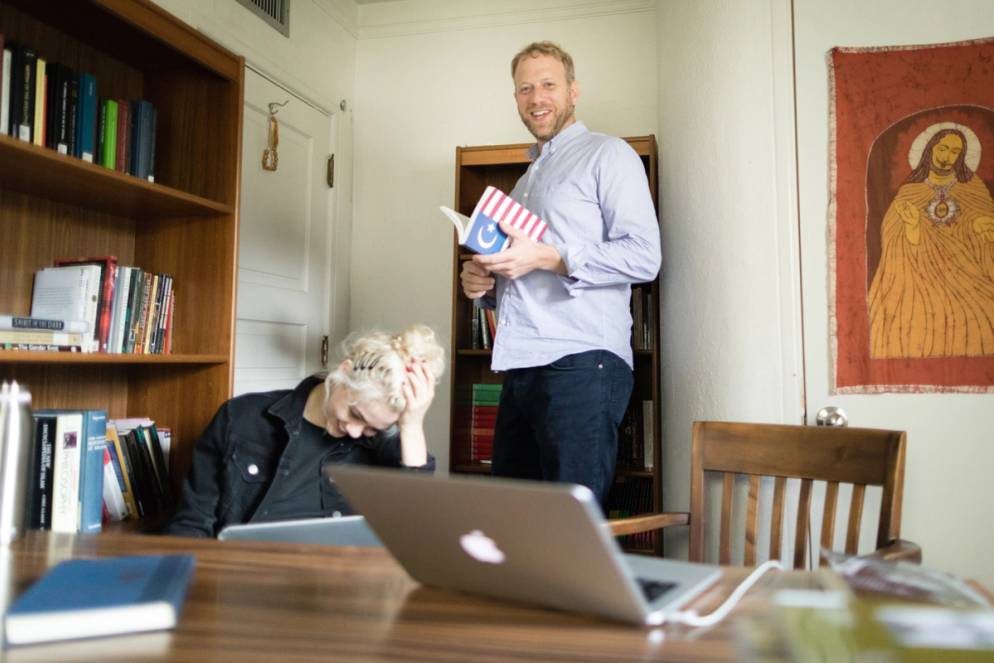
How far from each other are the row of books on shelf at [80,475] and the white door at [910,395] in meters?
1.70

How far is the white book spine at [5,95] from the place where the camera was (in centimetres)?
169

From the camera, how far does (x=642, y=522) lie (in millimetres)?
1396

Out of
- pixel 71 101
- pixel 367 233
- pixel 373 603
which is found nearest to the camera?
pixel 373 603

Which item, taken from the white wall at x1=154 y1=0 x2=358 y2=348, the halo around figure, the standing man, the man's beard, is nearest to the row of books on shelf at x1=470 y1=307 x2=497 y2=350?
the white wall at x1=154 y1=0 x2=358 y2=348

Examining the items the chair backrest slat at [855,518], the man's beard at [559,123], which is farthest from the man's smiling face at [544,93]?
the chair backrest slat at [855,518]

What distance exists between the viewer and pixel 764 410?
187 cm

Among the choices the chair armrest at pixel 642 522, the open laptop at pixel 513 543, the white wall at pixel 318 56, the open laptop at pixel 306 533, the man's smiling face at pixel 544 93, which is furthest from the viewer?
the white wall at pixel 318 56

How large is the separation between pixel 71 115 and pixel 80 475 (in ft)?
2.87

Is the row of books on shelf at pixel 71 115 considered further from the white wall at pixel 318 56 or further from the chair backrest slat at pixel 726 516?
the chair backrest slat at pixel 726 516

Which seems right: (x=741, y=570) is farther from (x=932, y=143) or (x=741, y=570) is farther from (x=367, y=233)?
(x=367, y=233)

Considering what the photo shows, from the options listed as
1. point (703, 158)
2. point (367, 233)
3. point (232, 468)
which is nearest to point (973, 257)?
point (703, 158)

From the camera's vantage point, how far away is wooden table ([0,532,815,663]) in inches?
23.3

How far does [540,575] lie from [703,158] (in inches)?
65.7

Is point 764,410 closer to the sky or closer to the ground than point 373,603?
closer to the sky
